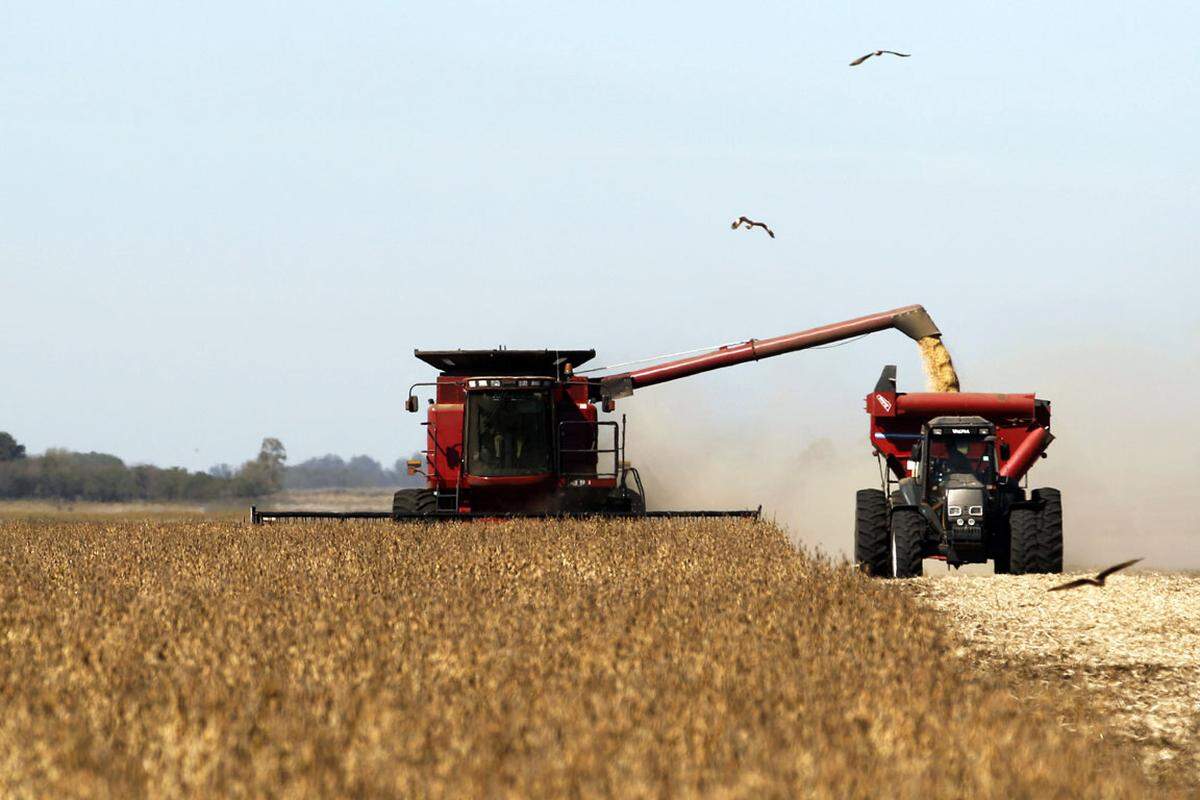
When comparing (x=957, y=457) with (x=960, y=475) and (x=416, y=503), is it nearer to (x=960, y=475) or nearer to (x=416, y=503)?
(x=960, y=475)

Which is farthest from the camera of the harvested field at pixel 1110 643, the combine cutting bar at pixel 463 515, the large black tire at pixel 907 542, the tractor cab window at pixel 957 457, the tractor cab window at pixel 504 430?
the tractor cab window at pixel 504 430

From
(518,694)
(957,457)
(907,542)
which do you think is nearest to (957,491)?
(957,457)

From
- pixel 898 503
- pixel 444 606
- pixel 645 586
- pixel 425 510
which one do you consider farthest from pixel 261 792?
pixel 425 510

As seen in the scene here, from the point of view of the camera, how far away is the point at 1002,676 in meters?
9.03

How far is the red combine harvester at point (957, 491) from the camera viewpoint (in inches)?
596

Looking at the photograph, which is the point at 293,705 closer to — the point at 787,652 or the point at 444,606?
the point at 787,652

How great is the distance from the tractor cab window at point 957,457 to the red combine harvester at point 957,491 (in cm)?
1

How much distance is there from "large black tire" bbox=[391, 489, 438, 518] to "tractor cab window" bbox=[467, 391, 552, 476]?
693mm

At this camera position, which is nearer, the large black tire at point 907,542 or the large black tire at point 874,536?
the large black tire at point 907,542

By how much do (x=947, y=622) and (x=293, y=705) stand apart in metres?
6.64

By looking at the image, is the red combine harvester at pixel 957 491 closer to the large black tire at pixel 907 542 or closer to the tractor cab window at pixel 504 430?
the large black tire at pixel 907 542

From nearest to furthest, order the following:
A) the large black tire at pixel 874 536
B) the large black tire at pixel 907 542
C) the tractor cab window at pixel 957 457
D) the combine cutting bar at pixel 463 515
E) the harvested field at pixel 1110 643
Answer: the harvested field at pixel 1110 643 → the large black tire at pixel 907 542 → the large black tire at pixel 874 536 → the tractor cab window at pixel 957 457 → the combine cutting bar at pixel 463 515

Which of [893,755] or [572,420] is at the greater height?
[572,420]

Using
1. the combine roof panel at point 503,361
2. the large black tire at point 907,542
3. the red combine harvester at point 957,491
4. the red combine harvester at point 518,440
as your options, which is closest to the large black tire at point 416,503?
the red combine harvester at point 518,440
